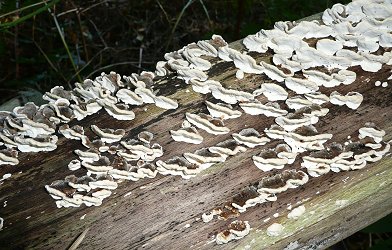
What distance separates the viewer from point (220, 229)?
1815 mm

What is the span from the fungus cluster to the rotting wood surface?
31 millimetres

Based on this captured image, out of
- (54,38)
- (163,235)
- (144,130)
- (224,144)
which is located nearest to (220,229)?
(163,235)

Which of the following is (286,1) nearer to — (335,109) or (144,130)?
(335,109)

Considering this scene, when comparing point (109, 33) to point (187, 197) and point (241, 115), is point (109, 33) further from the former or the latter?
point (187, 197)

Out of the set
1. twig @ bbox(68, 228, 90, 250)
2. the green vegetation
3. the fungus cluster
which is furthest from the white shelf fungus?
the green vegetation

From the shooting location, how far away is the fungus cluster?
181 centimetres

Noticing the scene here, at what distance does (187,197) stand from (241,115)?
17.1 inches

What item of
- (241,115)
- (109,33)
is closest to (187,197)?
(241,115)

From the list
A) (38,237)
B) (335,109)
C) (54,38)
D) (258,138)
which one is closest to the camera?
(38,237)

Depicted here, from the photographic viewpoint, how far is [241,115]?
195 centimetres

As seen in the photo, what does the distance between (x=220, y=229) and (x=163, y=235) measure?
0.77ft

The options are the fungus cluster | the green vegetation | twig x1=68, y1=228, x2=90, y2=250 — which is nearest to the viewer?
twig x1=68, y1=228, x2=90, y2=250

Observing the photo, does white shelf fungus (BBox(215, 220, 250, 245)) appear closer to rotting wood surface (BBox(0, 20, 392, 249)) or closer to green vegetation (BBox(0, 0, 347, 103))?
rotting wood surface (BBox(0, 20, 392, 249))

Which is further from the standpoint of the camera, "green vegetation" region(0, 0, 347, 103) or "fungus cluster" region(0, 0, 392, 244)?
"green vegetation" region(0, 0, 347, 103)
